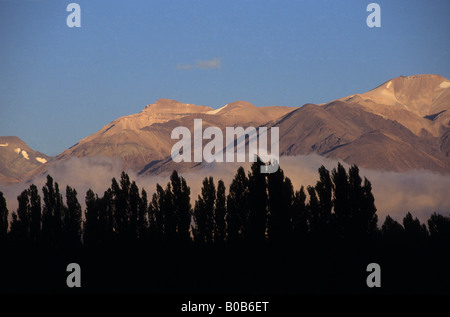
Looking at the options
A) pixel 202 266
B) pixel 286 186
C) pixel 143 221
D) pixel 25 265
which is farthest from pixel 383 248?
pixel 25 265

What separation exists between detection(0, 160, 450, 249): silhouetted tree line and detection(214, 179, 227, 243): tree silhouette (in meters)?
0.14

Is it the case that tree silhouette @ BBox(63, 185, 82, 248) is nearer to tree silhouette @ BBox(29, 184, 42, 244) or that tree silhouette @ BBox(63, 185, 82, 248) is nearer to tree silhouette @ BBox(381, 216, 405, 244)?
tree silhouette @ BBox(29, 184, 42, 244)

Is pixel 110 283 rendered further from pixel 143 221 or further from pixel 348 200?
pixel 348 200

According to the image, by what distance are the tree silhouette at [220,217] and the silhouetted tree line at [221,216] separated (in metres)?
0.14

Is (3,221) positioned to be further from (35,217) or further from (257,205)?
(257,205)

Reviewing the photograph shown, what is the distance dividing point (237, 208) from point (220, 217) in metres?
4.26

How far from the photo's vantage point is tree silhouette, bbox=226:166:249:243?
9700 centimetres

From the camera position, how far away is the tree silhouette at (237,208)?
97.0m

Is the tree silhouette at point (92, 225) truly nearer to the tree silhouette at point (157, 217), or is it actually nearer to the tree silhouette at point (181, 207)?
the tree silhouette at point (157, 217)

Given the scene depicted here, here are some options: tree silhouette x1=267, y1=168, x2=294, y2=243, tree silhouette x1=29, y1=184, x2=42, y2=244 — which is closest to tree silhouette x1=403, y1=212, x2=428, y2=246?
tree silhouette x1=267, y1=168, x2=294, y2=243

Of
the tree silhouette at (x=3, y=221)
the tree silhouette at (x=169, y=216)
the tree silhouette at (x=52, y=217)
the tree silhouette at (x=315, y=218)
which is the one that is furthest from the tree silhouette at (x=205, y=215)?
the tree silhouette at (x=3, y=221)

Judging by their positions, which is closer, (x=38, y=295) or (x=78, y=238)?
(x=38, y=295)

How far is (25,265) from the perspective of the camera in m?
104
